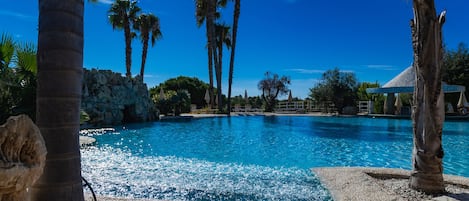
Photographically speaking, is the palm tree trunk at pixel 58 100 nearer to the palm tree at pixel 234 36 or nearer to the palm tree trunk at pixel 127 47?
the palm tree at pixel 234 36

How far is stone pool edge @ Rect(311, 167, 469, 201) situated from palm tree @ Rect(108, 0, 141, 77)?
74.6 feet

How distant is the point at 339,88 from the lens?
29.4 metres

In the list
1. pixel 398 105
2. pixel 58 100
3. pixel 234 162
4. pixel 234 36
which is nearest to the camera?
pixel 58 100

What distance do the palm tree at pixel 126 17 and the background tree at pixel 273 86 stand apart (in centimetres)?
1512

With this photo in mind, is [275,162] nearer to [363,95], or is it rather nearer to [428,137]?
[428,137]

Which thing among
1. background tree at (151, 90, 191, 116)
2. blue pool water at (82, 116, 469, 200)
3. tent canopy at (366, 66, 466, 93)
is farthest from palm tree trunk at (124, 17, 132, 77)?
tent canopy at (366, 66, 466, 93)

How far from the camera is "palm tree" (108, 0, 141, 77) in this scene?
26.0 m

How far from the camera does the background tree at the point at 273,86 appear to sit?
3603 centimetres

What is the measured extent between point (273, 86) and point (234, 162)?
28547 millimetres

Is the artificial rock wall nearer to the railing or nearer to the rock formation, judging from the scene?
the railing

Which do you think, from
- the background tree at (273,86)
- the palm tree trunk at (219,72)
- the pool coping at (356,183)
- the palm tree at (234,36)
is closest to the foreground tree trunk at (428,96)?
the pool coping at (356,183)

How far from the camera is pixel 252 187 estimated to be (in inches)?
222

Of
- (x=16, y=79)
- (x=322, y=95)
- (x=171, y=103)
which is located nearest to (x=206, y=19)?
(x=171, y=103)

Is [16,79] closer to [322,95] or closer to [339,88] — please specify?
[322,95]
